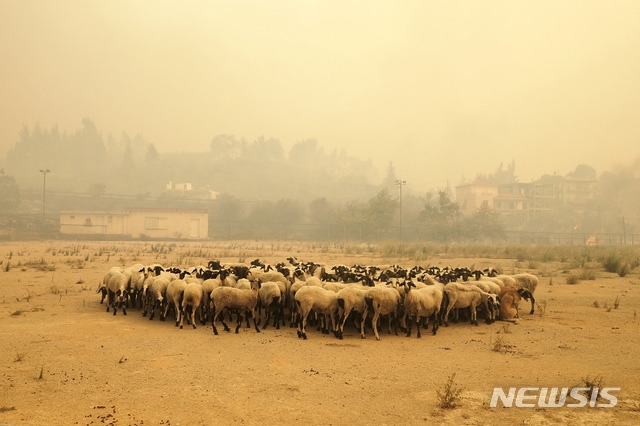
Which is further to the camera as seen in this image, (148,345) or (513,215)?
(513,215)

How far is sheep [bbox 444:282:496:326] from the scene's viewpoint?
13194 millimetres

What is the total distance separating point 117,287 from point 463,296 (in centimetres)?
1006

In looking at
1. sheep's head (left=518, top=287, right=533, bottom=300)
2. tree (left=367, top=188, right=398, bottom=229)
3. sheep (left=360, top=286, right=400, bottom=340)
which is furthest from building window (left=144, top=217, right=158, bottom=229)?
sheep (left=360, top=286, right=400, bottom=340)

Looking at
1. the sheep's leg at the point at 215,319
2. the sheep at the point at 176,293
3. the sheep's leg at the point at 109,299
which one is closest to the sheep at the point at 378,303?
the sheep's leg at the point at 215,319

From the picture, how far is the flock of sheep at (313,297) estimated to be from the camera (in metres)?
11.8

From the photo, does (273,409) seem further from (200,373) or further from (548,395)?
(548,395)

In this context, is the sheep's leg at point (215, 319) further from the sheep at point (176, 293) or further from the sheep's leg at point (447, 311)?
the sheep's leg at point (447, 311)

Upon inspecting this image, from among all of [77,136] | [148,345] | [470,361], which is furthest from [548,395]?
[77,136]

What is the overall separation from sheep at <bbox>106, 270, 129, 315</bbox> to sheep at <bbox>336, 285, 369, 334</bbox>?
663 centimetres

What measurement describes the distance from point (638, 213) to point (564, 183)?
18608 mm

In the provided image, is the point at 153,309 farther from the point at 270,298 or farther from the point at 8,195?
the point at 8,195

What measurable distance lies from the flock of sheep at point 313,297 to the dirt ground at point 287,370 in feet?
1.67

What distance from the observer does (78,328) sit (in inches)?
458

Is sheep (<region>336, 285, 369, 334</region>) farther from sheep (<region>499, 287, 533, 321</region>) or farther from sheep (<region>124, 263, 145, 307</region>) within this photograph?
sheep (<region>124, 263, 145, 307</region>)
